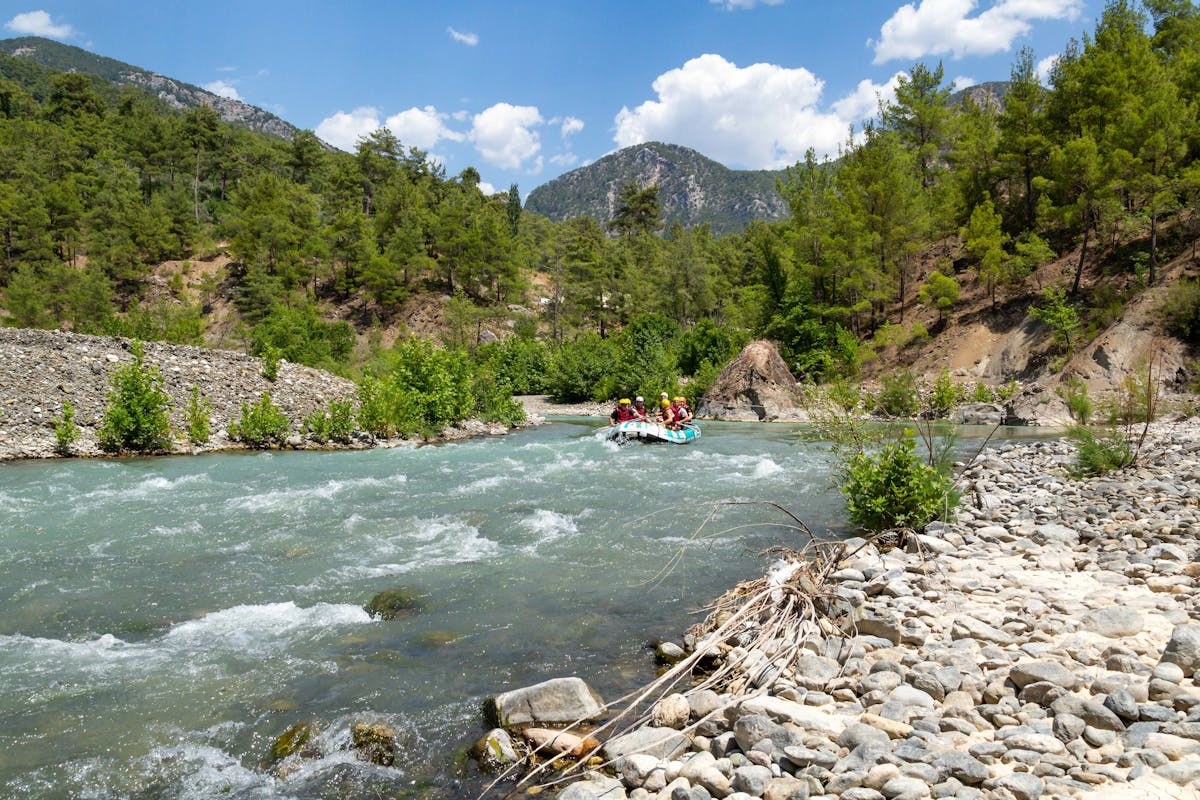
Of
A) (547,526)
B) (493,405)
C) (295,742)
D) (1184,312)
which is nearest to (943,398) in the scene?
(1184,312)

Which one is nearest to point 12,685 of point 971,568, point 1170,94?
point 971,568

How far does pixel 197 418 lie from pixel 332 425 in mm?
3165

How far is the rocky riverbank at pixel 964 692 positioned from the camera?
328 cm

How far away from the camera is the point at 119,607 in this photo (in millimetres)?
7121

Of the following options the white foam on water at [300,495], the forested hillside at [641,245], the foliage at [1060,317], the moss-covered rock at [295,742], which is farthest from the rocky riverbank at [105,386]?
the foliage at [1060,317]

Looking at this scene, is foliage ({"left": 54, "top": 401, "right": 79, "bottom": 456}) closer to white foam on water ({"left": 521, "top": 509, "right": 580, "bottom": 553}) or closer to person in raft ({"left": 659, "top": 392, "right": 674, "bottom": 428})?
white foam on water ({"left": 521, "top": 509, "right": 580, "bottom": 553})

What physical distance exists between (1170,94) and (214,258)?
63510 millimetres

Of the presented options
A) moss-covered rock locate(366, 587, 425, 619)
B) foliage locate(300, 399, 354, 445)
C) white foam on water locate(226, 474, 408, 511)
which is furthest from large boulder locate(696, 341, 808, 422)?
moss-covered rock locate(366, 587, 425, 619)

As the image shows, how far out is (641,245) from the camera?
66.2m

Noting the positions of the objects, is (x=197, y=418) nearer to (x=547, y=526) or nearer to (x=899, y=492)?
(x=547, y=526)

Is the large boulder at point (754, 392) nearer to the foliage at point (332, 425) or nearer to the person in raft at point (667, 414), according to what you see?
the person in raft at point (667, 414)

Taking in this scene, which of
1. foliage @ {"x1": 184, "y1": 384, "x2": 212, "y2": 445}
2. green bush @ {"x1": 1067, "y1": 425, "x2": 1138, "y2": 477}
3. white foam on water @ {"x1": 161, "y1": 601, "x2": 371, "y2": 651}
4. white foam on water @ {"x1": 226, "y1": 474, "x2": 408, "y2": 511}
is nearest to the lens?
white foam on water @ {"x1": 161, "y1": 601, "x2": 371, "y2": 651}

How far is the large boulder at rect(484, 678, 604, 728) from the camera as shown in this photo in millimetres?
4852

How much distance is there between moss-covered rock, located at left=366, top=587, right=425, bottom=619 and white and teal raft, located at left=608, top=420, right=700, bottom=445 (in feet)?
41.8
